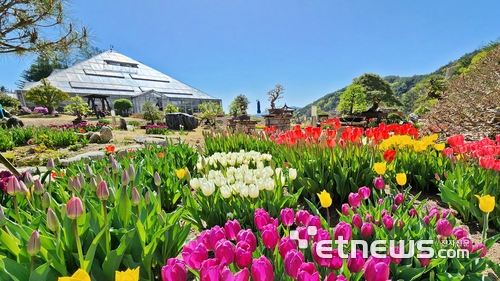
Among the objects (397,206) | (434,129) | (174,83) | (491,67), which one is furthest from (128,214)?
(174,83)

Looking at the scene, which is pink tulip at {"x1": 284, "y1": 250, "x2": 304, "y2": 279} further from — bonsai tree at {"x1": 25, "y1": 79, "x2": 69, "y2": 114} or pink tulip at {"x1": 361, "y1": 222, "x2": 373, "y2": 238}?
bonsai tree at {"x1": 25, "y1": 79, "x2": 69, "y2": 114}

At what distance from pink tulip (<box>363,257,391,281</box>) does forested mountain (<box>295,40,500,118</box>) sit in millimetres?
21721

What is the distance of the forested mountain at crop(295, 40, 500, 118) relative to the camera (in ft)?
76.2

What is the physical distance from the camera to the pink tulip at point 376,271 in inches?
30.5

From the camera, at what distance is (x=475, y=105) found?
395 cm

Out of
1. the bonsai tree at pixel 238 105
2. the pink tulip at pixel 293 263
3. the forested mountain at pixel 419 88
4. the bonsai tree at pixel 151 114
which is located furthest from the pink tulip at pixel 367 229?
the bonsai tree at pixel 238 105

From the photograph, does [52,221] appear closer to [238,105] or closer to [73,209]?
[73,209]

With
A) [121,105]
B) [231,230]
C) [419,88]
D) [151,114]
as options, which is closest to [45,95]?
[121,105]

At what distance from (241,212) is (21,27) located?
420 cm

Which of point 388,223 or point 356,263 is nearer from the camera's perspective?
point 356,263

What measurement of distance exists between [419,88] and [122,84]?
147 ft

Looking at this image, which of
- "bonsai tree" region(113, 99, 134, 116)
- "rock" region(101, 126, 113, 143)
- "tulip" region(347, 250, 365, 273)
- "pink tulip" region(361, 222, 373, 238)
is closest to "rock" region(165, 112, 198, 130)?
"rock" region(101, 126, 113, 143)

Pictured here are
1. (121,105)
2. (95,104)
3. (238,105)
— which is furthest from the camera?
(121,105)

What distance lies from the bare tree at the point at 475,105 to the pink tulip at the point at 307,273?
14.6ft
